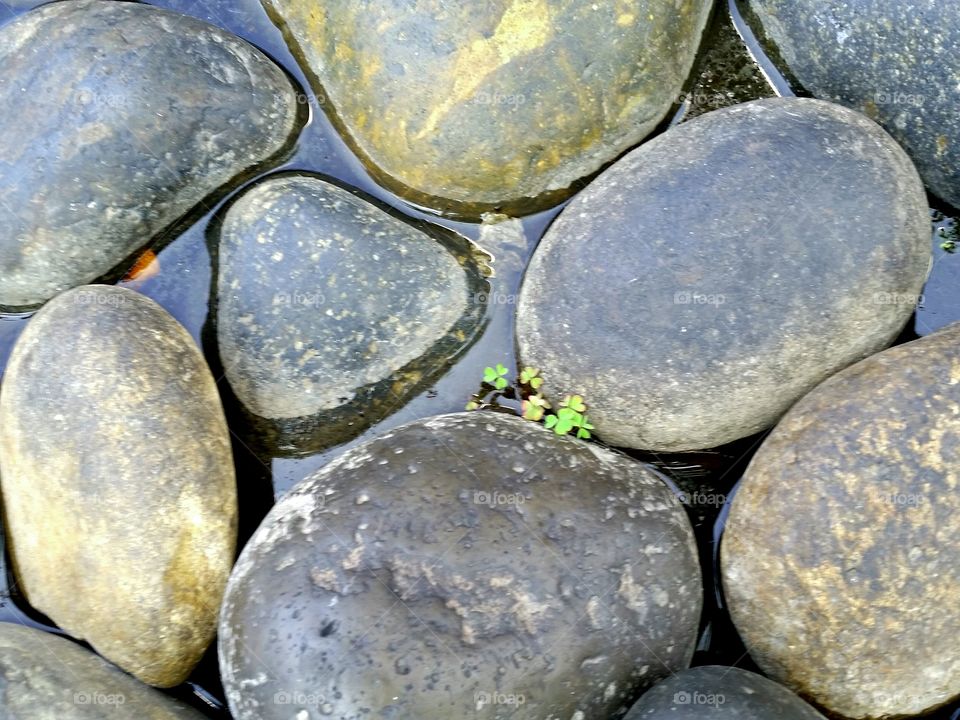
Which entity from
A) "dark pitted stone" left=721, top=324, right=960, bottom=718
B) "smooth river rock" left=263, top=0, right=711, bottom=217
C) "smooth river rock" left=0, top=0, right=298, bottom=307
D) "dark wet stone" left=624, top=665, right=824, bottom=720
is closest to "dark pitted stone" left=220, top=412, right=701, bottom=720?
"dark wet stone" left=624, top=665, right=824, bottom=720

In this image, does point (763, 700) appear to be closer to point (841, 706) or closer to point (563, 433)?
point (841, 706)

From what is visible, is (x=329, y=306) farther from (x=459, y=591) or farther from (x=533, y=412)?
(x=459, y=591)

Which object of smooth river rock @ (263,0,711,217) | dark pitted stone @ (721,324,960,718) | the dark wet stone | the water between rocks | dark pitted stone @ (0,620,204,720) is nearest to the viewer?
the dark wet stone

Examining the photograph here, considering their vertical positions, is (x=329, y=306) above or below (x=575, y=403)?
above

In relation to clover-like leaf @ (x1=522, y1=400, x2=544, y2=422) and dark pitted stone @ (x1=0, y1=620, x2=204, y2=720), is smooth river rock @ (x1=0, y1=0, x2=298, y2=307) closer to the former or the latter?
dark pitted stone @ (x1=0, y1=620, x2=204, y2=720)

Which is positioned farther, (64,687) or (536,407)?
(536,407)

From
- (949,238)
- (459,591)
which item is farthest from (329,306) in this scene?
(949,238)
